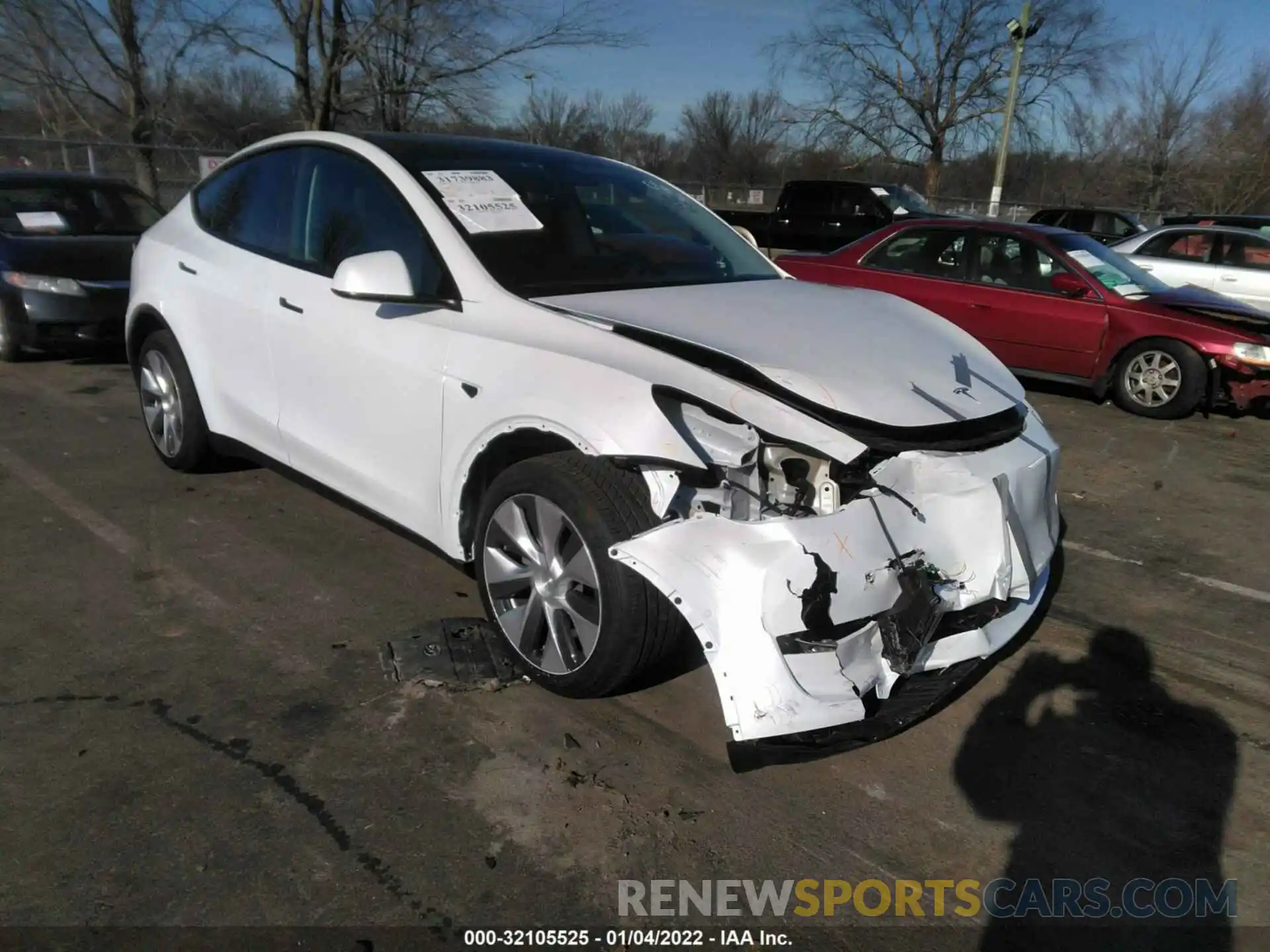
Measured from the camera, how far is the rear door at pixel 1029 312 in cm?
772

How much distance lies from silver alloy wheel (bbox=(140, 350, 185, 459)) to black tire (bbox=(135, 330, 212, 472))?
2cm

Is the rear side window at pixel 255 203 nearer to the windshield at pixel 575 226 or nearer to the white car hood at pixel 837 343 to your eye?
the windshield at pixel 575 226

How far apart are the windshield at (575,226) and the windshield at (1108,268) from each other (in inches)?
187

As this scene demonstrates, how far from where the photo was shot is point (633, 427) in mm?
2604

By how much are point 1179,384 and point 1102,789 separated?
19.1 ft

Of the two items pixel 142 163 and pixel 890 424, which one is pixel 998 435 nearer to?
pixel 890 424

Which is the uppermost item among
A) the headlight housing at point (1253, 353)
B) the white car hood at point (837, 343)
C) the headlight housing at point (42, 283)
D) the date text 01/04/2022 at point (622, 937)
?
the white car hood at point (837, 343)

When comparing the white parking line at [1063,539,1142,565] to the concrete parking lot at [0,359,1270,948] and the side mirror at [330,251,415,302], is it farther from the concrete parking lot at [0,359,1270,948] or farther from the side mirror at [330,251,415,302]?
the side mirror at [330,251,415,302]

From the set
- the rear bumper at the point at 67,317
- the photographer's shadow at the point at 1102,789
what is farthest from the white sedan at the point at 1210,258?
the rear bumper at the point at 67,317

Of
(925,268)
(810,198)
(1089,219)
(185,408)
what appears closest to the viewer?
(185,408)

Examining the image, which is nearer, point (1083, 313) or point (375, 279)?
point (375, 279)

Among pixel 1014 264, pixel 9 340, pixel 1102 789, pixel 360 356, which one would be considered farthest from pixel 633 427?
pixel 9 340

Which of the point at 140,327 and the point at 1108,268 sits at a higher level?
the point at 1108,268

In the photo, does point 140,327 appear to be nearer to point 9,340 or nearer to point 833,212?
point 9,340
